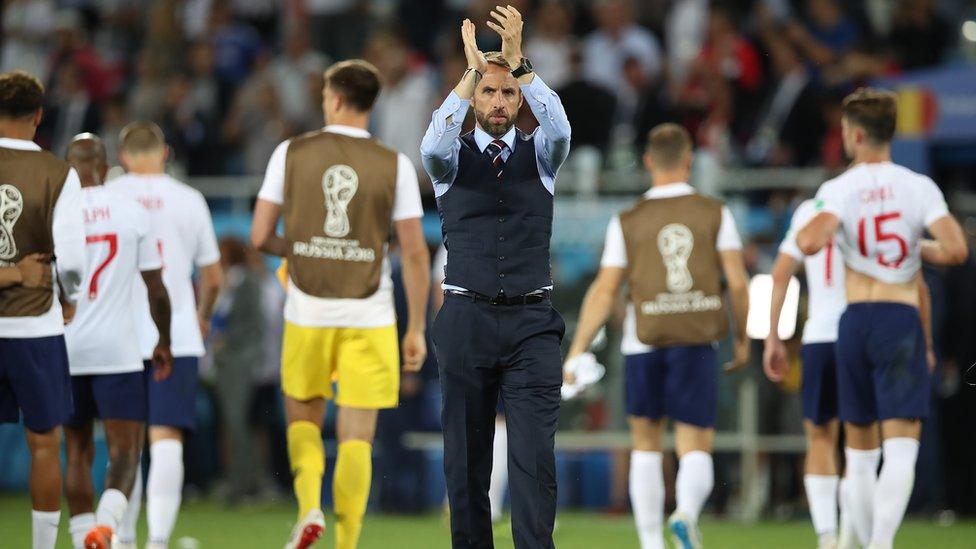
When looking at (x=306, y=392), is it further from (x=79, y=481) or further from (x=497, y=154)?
(x=497, y=154)

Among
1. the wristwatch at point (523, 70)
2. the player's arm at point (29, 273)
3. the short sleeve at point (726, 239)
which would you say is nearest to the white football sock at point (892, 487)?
the short sleeve at point (726, 239)

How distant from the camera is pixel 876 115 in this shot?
913 cm

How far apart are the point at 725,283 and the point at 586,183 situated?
4630mm

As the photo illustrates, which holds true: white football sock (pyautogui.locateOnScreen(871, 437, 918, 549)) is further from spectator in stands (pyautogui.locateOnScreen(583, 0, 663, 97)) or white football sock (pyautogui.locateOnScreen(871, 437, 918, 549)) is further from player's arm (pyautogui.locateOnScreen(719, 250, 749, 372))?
spectator in stands (pyautogui.locateOnScreen(583, 0, 663, 97))

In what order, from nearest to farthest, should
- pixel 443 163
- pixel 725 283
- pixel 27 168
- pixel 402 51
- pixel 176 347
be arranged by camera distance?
pixel 443 163 → pixel 27 168 → pixel 176 347 → pixel 725 283 → pixel 402 51

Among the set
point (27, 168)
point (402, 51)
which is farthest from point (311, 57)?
point (27, 168)

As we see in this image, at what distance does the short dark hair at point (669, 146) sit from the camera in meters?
10.1

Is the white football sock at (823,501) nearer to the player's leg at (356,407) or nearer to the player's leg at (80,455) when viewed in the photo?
the player's leg at (356,407)

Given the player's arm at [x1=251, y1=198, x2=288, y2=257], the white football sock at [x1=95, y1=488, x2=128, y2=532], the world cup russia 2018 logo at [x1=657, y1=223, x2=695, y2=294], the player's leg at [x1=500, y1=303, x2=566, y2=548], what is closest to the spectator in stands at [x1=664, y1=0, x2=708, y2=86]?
the world cup russia 2018 logo at [x1=657, y1=223, x2=695, y2=294]

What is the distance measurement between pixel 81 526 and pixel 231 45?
36.9 feet

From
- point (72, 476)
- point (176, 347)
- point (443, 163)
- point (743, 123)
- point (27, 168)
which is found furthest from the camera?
point (743, 123)

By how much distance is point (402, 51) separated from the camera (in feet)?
56.3

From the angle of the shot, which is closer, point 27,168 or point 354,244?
point 27,168

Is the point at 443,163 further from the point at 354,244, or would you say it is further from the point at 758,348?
the point at 758,348
